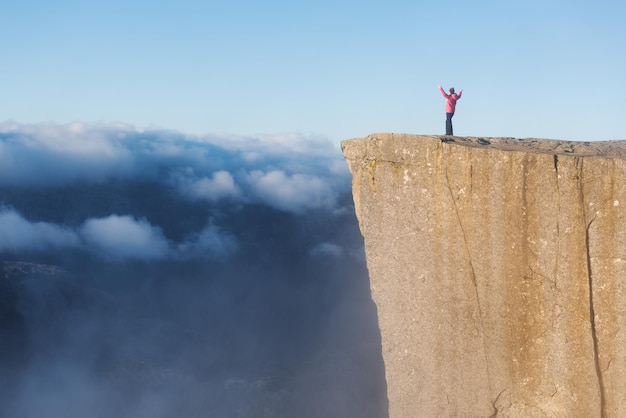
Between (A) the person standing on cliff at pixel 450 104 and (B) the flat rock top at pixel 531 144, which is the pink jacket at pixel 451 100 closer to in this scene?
(A) the person standing on cliff at pixel 450 104

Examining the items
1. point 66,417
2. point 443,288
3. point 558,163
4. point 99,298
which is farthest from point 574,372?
point 99,298

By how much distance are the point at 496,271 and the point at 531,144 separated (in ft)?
8.92

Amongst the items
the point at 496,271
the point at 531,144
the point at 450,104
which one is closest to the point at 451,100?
the point at 450,104

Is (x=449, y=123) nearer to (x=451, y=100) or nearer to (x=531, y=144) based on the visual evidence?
(x=451, y=100)

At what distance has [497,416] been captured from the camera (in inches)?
496

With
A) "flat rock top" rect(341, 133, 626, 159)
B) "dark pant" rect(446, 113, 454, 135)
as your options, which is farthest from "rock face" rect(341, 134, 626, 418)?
"dark pant" rect(446, 113, 454, 135)

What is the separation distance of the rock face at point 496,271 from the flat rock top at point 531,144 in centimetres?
4

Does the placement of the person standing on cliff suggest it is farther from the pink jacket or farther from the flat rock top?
the flat rock top

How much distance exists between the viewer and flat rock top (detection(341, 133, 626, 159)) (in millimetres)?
12721

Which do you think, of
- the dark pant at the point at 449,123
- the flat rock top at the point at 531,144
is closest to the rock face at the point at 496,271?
the flat rock top at the point at 531,144

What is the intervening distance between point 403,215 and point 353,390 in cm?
2867

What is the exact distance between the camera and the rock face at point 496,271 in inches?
460

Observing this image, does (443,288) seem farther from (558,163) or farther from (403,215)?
(558,163)

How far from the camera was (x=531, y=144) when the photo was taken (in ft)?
44.3
